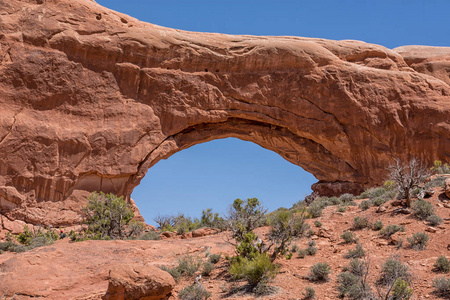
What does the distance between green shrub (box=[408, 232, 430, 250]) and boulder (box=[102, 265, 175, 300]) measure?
17.2ft

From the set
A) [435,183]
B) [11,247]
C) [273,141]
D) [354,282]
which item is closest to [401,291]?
[354,282]

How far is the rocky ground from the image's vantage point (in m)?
8.20

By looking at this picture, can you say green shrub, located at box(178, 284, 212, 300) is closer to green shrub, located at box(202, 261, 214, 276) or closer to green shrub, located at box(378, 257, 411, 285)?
green shrub, located at box(202, 261, 214, 276)

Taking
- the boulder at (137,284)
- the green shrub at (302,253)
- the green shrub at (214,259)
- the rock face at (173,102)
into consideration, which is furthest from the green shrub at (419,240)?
the rock face at (173,102)

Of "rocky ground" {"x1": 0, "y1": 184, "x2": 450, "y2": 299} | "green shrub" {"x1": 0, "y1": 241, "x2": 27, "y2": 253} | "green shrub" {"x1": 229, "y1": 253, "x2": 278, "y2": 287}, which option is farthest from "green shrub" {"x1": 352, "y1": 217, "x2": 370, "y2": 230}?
"green shrub" {"x1": 0, "y1": 241, "x2": 27, "y2": 253}

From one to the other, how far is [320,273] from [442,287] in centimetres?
215

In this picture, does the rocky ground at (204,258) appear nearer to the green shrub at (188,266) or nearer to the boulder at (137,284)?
the green shrub at (188,266)

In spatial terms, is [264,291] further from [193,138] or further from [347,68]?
[347,68]

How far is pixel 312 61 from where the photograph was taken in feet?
71.8

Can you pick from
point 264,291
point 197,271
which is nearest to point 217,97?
point 197,271

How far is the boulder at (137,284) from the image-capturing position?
7.68 meters

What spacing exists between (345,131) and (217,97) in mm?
6970

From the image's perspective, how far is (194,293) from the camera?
8172mm

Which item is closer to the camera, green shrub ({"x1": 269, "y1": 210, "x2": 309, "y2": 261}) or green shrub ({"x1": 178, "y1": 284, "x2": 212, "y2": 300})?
green shrub ({"x1": 178, "y1": 284, "x2": 212, "y2": 300})
